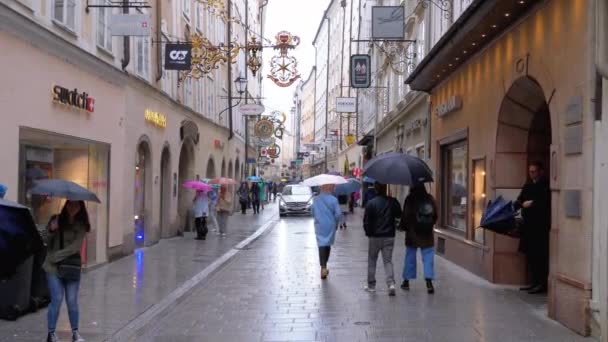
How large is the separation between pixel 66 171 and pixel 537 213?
8.34 meters

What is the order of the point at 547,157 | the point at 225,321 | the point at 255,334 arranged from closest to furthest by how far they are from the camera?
the point at 255,334, the point at 225,321, the point at 547,157

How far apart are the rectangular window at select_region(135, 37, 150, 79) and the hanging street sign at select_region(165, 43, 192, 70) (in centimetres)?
56

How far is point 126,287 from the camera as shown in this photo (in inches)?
441

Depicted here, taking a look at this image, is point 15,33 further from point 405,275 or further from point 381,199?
point 405,275

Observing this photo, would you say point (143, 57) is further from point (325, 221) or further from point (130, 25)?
point (325, 221)

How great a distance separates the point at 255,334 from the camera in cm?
792

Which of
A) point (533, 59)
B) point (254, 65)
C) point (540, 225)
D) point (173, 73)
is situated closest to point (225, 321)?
point (540, 225)

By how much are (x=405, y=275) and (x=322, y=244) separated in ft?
5.89

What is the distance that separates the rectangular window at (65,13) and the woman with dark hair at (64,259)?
5.22 meters

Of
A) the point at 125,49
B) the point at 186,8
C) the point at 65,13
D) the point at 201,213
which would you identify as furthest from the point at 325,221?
the point at 186,8

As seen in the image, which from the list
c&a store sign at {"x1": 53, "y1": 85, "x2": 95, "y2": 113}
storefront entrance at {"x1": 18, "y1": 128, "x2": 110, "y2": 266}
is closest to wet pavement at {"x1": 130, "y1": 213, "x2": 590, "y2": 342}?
storefront entrance at {"x1": 18, "y1": 128, "x2": 110, "y2": 266}

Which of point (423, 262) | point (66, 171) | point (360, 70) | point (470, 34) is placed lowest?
point (423, 262)

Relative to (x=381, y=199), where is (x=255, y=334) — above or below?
below

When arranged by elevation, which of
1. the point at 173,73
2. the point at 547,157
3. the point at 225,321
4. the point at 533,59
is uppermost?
the point at 173,73
